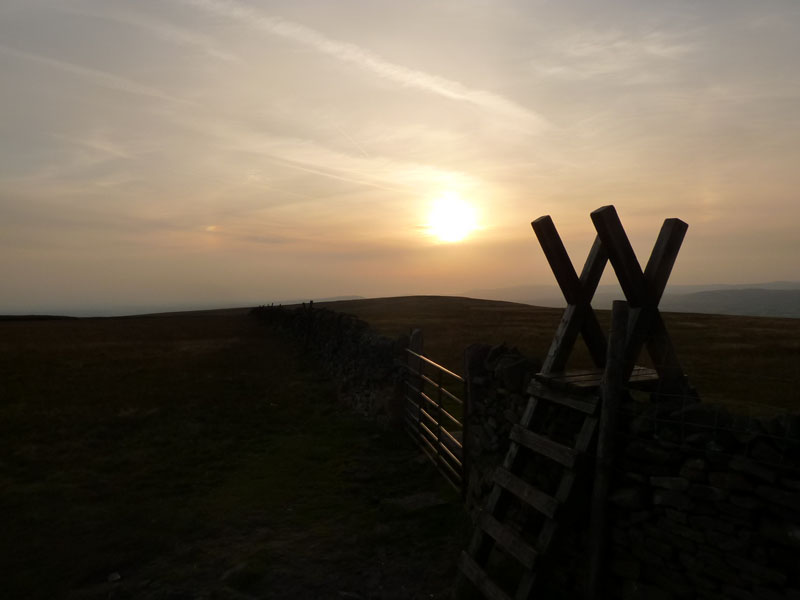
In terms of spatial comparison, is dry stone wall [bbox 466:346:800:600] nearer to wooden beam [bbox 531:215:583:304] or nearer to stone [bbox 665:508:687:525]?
stone [bbox 665:508:687:525]

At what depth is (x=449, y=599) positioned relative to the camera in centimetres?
578

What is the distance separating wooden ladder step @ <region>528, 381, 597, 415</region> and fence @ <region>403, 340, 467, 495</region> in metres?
2.44

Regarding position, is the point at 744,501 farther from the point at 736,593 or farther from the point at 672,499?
the point at 736,593

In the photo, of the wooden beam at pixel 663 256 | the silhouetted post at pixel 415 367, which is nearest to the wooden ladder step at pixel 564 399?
the wooden beam at pixel 663 256

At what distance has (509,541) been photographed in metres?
5.18

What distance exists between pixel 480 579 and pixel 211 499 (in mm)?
5119

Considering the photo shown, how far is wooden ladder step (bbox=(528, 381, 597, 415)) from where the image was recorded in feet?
16.8

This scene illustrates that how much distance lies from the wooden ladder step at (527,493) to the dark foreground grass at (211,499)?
5.06 ft

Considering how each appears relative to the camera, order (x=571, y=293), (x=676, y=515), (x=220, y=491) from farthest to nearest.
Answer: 1. (x=220, y=491)
2. (x=571, y=293)
3. (x=676, y=515)

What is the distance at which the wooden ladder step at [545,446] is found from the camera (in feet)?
16.4

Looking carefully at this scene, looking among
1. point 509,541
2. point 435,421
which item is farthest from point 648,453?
point 435,421

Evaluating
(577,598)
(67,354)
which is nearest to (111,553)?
(577,598)

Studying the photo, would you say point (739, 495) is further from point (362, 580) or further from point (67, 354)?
point (67, 354)

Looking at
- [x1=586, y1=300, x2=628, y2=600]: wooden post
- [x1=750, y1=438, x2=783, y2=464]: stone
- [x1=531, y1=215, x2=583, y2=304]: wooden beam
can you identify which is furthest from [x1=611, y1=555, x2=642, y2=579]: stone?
[x1=531, y1=215, x2=583, y2=304]: wooden beam
